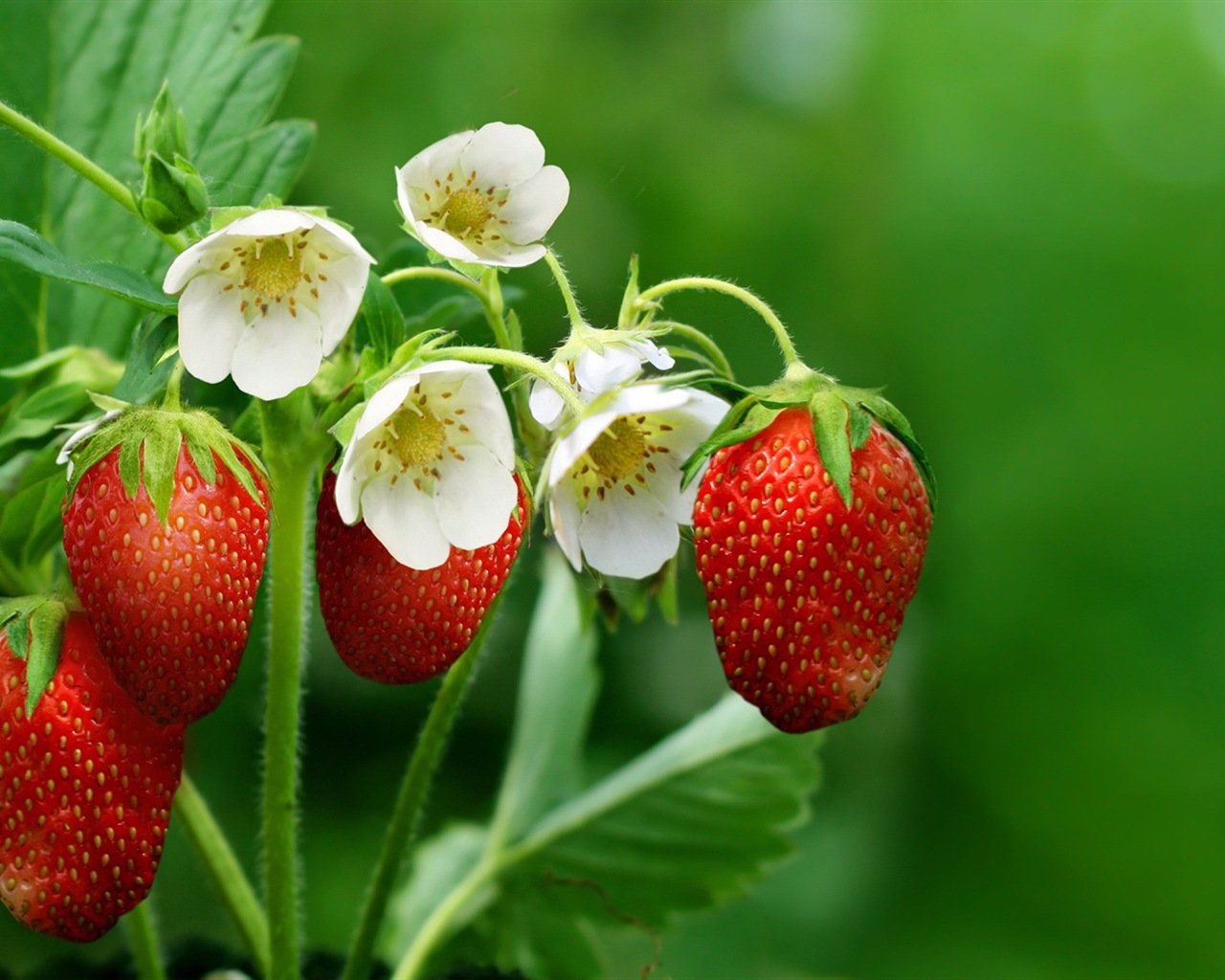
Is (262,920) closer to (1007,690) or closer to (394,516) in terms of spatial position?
(394,516)

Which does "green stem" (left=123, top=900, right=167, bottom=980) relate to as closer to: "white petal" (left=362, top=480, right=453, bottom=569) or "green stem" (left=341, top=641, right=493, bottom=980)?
"green stem" (left=341, top=641, right=493, bottom=980)

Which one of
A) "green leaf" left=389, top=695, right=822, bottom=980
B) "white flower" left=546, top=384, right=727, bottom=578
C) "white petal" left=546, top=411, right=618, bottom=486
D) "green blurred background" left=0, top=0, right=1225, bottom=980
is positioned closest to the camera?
"white petal" left=546, top=411, right=618, bottom=486

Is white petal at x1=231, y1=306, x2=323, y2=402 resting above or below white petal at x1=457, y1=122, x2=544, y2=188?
below

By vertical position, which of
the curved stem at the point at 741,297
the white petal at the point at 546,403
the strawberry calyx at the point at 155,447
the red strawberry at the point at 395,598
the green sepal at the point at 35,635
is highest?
the curved stem at the point at 741,297

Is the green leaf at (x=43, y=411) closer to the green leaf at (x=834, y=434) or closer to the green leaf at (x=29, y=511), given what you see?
the green leaf at (x=29, y=511)

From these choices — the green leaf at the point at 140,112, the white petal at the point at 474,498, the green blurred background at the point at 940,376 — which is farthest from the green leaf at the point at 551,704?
the green blurred background at the point at 940,376

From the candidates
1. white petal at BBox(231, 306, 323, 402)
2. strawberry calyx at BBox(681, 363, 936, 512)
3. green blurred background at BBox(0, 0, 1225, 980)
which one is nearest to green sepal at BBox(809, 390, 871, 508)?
strawberry calyx at BBox(681, 363, 936, 512)
